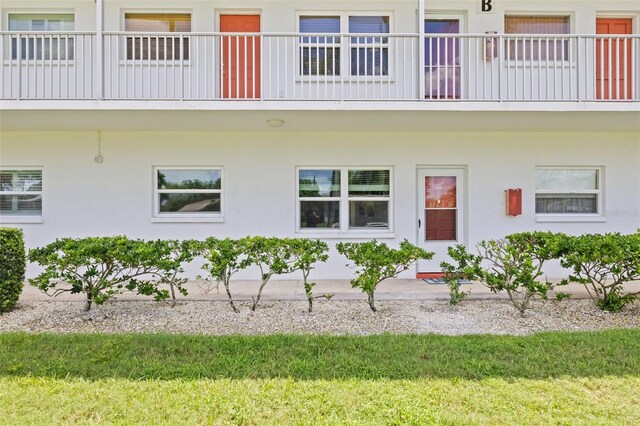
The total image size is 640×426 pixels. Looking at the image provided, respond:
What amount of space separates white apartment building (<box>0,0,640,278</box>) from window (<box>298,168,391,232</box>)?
0.10 ft

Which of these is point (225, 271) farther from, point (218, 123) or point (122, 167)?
point (122, 167)

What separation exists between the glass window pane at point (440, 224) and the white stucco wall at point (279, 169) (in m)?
0.31

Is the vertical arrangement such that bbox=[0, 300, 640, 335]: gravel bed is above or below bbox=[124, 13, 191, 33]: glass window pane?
below

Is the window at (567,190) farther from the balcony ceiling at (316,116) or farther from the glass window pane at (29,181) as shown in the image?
the glass window pane at (29,181)

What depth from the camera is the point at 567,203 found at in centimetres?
825

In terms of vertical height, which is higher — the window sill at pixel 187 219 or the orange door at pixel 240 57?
the orange door at pixel 240 57

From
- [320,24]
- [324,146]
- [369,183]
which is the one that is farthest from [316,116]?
[320,24]

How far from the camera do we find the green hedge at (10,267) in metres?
5.35

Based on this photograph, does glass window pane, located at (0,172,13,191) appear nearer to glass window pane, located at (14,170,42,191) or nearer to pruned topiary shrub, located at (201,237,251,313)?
glass window pane, located at (14,170,42,191)

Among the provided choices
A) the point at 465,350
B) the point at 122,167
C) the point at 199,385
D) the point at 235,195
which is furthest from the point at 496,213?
the point at 122,167

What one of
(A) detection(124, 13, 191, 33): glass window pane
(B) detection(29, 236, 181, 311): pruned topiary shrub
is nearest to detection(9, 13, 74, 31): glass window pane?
(A) detection(124, 13, 191, 33): glass window pane

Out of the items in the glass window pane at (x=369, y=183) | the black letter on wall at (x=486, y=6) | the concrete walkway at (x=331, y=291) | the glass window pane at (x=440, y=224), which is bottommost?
the concrete walkway at (x=331, y=291)

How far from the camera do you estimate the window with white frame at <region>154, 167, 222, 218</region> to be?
26.5ft

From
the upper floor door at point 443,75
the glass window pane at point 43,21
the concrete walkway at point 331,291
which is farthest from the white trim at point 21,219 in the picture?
the upper floor door at point 443,75
